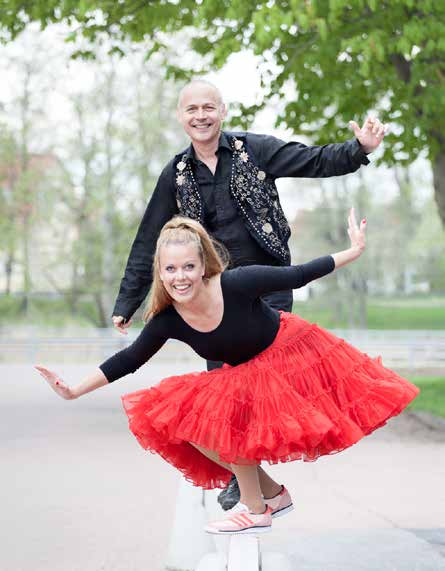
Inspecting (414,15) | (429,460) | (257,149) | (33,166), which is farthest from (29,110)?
(257,149)

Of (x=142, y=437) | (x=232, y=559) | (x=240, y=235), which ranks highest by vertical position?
(x=240, y=235)

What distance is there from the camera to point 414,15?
12.0m

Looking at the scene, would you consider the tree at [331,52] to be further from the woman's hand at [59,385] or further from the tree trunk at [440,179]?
the woman's hand at [59,385]

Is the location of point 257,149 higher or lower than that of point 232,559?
higher

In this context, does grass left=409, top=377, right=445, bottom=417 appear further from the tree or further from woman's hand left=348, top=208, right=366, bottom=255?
woman's hand left=348, top=208, right=366, bottom=255

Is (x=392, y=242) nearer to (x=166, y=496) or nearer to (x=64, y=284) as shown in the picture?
(x=64, y=284)

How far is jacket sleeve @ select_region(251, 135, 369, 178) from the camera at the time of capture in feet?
14.1

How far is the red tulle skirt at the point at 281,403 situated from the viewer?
163 inches

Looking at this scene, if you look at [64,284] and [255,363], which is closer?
[255,363]

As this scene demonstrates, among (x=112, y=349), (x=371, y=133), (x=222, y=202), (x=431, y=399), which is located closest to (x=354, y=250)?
(x=371, y=133)

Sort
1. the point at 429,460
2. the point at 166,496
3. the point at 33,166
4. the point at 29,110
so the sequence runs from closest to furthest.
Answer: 1. the point at 166,496
2. the point at 429,460
3. the point at 29,110
4. the point at 33,166

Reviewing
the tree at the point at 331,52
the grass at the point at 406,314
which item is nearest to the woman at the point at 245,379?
the tree at the point at 331,52

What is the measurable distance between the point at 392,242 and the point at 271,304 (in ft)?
96.2

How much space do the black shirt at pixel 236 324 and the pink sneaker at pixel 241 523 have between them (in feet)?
2.03
